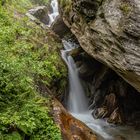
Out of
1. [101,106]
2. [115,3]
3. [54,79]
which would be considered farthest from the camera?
[101,106]

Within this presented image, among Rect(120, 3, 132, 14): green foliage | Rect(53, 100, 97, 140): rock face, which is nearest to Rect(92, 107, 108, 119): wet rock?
Rect(53, 100, 97, 140): rock face

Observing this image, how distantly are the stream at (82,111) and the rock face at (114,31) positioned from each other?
2143mm

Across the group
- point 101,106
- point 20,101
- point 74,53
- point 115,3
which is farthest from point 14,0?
point 20,101

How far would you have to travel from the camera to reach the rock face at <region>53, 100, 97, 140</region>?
31.0 feet

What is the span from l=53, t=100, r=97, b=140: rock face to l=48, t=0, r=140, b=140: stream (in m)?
1.44

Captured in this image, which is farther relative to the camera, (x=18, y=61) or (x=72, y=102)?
(x=72, y=102)

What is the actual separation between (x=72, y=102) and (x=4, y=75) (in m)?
6.59

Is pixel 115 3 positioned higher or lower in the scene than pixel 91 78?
higher

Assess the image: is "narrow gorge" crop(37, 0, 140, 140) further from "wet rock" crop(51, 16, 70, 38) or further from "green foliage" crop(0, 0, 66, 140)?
"green foliage" crop(0, 0, 66, 140)

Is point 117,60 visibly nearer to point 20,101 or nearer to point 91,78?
point 20,101

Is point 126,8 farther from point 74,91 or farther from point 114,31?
point 74,91

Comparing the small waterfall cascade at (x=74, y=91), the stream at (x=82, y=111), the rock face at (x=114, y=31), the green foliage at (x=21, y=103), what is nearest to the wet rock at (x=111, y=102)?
the stream at (x=82, y=111)

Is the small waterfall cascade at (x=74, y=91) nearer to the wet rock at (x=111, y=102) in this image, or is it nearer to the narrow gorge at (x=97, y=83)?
the narrow gorge at (x=97, y=83)

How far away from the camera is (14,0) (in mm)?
19250
